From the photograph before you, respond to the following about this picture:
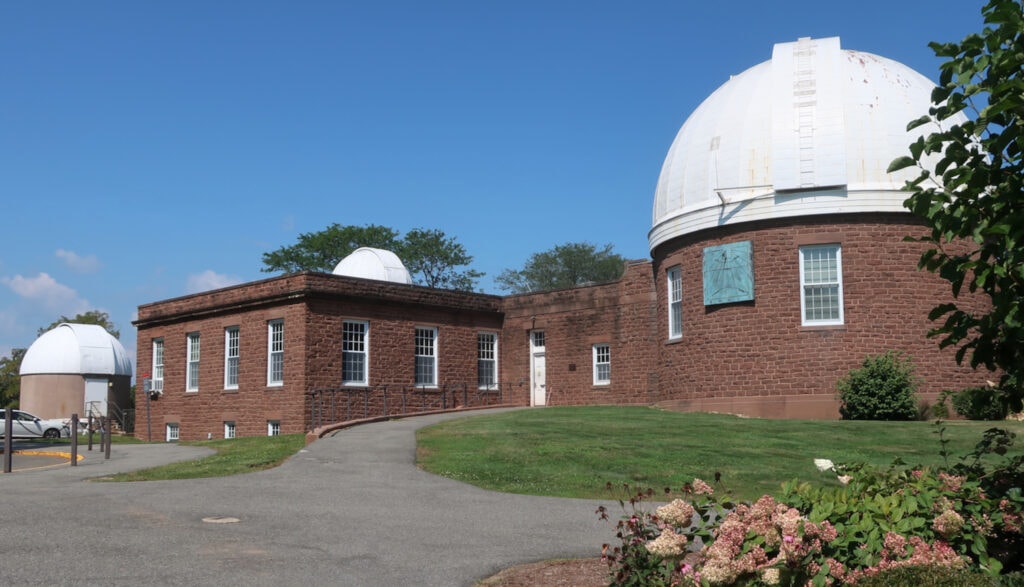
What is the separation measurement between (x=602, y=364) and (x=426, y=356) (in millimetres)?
5857

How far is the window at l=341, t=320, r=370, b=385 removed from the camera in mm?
27828

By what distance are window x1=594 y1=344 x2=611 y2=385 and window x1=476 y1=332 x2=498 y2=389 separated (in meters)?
4.15

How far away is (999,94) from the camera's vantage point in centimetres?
523

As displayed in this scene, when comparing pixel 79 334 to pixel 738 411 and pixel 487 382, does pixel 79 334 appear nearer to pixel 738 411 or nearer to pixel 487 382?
pixel 487 382

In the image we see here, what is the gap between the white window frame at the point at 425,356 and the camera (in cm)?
2991

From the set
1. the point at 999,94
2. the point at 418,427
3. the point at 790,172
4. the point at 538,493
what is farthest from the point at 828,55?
the point at 999,94

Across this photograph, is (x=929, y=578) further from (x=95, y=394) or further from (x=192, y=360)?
(x=95, y=394)

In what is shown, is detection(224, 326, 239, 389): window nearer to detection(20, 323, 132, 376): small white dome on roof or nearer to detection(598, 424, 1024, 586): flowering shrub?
detection(20, 323, 132, 376): small white dome on roof

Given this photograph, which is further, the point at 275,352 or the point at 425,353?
the point at 425,353

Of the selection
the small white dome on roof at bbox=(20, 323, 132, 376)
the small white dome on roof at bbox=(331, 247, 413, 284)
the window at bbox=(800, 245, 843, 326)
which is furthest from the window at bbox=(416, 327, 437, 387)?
the small white dome on roof at bbox=(20, 323, 132, 376)

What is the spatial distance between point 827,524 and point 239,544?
5.41 meters

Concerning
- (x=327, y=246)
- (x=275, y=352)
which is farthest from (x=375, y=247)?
(x=275, y=352)

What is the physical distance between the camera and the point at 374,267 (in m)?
37.8

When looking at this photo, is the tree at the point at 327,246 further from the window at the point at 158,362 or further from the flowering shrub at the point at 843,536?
the flowering shrub at the point at 843,536
